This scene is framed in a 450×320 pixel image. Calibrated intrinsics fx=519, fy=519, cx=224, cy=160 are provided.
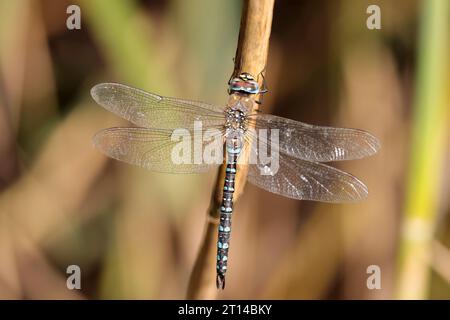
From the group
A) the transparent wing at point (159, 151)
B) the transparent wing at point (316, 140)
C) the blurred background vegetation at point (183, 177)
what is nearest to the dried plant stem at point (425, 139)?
the transparent wing at point (316, 140)

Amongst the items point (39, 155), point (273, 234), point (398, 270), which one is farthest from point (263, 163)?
point (39, 155)

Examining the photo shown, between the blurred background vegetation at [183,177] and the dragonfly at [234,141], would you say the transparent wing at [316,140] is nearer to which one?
the dragonfly at [234,141]

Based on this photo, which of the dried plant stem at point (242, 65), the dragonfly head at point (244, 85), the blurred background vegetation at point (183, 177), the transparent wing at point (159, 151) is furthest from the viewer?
the blurred background vegetation at point (183, 177)

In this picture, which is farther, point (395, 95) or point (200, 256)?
point (395, 95)

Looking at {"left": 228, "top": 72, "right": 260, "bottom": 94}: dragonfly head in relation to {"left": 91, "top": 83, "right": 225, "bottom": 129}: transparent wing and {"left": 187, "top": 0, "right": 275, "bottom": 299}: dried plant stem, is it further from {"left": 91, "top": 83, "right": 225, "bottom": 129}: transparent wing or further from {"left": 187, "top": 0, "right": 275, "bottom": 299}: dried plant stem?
{"left": 91, "top": 83, "right": 225, "bottom": 129}: transparent wing

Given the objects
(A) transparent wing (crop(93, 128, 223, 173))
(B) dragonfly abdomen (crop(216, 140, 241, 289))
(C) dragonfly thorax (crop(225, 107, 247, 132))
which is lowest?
(B) dragonfly abdomen (crop(216, 140, 241, 289))

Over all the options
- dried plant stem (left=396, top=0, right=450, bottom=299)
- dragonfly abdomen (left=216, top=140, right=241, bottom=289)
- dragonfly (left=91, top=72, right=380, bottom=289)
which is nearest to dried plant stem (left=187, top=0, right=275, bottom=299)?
dragonfly abdomen (left=216, top=140, right=241, bottom=289)

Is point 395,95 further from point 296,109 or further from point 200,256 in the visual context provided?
point 200,256
